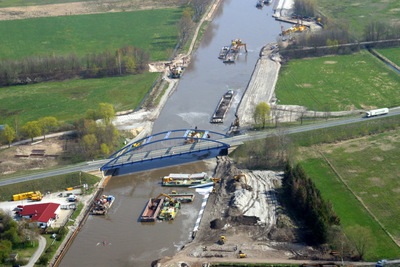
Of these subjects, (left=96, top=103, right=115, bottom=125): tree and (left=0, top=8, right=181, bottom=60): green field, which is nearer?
(left=96, top=103, right=115, bottom=125): tree

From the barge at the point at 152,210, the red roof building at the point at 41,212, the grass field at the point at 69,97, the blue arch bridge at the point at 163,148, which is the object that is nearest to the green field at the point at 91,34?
the grass field at the point at 69,97

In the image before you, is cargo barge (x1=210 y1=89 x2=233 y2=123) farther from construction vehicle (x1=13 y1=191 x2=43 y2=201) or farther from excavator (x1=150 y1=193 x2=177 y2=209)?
construction vehicle (x1=13 y1=191 x2=43 y2=201)

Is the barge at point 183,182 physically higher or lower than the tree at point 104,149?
lower

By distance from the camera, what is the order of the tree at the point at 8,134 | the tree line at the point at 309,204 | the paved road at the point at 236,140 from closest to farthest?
1. the tree line at the point at 309,204
2. the paved road at the point at 236,140
3. the tree at the point at 8,134

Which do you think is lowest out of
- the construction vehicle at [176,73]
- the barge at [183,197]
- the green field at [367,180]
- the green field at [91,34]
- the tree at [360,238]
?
the barge at [183,197]

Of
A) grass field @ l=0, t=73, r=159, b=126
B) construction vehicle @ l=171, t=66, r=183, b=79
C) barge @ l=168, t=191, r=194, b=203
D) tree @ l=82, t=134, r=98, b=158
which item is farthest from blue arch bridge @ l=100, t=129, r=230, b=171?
construction vehicle @ l=171, t=66, r=183, b=79

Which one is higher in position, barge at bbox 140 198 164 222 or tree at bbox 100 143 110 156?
tree at bbox 100 143 110 156

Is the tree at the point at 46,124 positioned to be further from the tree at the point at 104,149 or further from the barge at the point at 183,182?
the barge at the point at 183,182

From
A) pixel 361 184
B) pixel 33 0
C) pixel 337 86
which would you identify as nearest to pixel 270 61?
pixel 337 86
